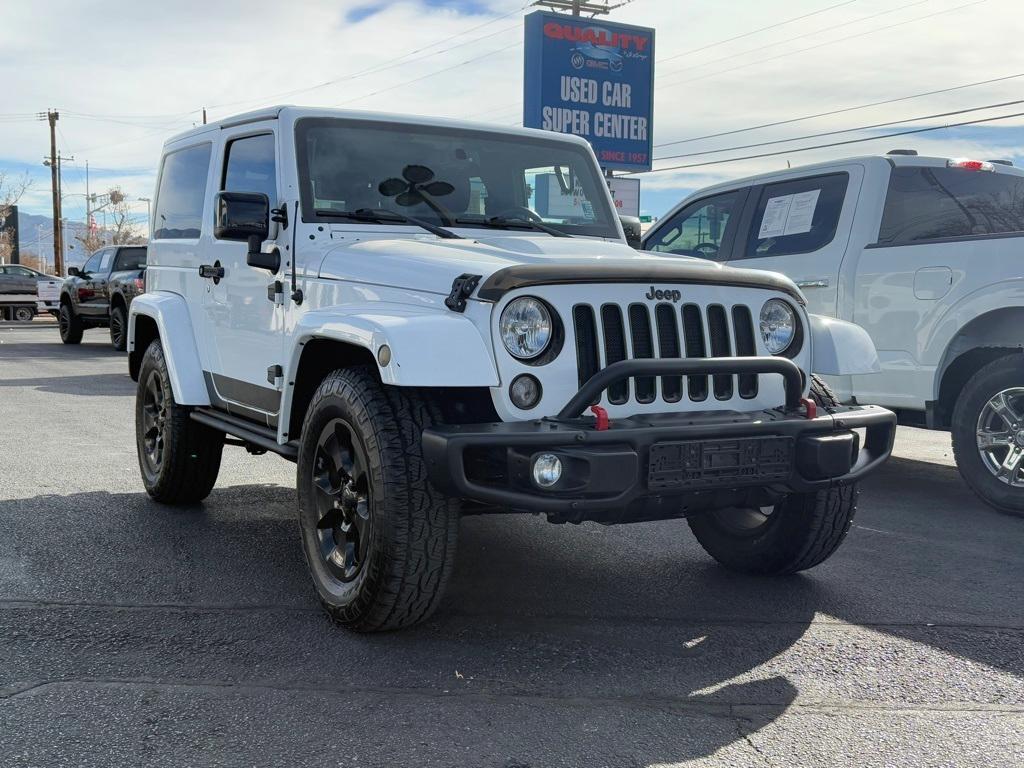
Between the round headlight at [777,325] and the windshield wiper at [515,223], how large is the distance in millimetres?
1233

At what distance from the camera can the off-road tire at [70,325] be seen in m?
21.5

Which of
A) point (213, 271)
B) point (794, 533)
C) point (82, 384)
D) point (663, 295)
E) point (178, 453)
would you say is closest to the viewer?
point (663, 295)

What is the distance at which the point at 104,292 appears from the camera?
20.2 m

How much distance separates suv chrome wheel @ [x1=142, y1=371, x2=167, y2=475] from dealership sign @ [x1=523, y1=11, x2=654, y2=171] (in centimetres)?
2230

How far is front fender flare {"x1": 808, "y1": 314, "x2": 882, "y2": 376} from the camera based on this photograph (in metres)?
4.48

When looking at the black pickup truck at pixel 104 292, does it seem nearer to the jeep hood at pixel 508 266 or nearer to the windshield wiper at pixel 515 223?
the windshield wiper at pixel 515 223

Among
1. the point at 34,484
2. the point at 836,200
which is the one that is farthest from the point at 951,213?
the point at 34,484

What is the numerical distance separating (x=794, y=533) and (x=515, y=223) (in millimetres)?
1880

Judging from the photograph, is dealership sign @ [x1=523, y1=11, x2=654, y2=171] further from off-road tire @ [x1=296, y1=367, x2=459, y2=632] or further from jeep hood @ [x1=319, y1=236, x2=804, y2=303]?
off-road tire @ [x1=296, y1=367, x2=459, y2=632]

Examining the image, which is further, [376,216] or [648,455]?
[376,216]

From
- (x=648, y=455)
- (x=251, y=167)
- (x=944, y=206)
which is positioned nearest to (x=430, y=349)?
(x=648, y=455)

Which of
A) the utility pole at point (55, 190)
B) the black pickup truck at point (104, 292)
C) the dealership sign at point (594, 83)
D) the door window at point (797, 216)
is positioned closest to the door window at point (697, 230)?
the door window at point (797, 216)

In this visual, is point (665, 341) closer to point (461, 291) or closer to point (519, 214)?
point (461, 291)

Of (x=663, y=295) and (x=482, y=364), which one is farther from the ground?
(x=663, y=295)
